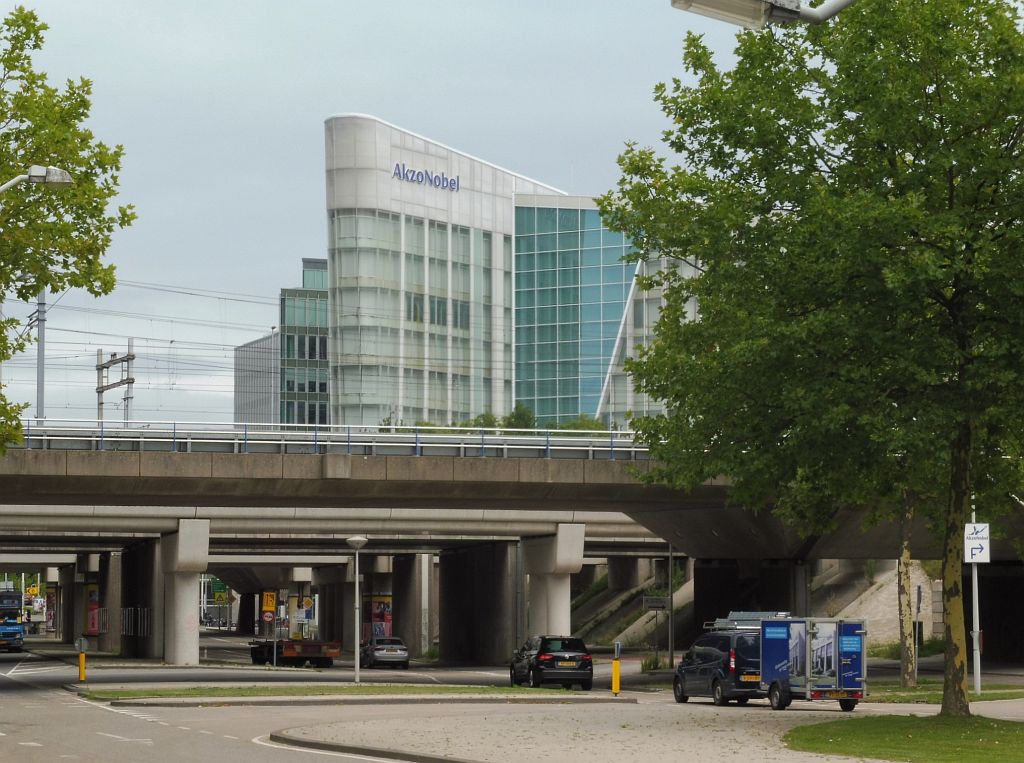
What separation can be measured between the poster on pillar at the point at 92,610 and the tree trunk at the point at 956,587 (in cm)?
7077

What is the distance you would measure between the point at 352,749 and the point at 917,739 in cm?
772

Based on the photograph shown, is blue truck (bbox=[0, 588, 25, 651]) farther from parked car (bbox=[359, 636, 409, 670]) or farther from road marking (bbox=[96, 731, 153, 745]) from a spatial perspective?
road marking (bbox=[96, 731, 153, 745])

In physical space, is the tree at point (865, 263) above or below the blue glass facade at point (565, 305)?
below

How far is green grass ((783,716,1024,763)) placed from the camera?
1953 cm

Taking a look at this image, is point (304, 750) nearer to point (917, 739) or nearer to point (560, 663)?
point (917, 739)

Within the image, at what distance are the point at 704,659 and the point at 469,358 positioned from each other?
91.5 meters

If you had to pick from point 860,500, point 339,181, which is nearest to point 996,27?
point 860,500

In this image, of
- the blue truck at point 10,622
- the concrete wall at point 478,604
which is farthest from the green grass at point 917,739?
the blue truck at point 10,622

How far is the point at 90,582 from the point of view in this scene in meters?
92.9

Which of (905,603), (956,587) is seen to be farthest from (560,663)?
(956,587)

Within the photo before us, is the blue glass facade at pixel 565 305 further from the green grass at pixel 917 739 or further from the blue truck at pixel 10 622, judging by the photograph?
the green grass at pixel 917 739

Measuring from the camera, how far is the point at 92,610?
90812mm

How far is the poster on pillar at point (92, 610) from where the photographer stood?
292 feet

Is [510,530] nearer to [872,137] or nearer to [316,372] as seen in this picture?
[872,137]
